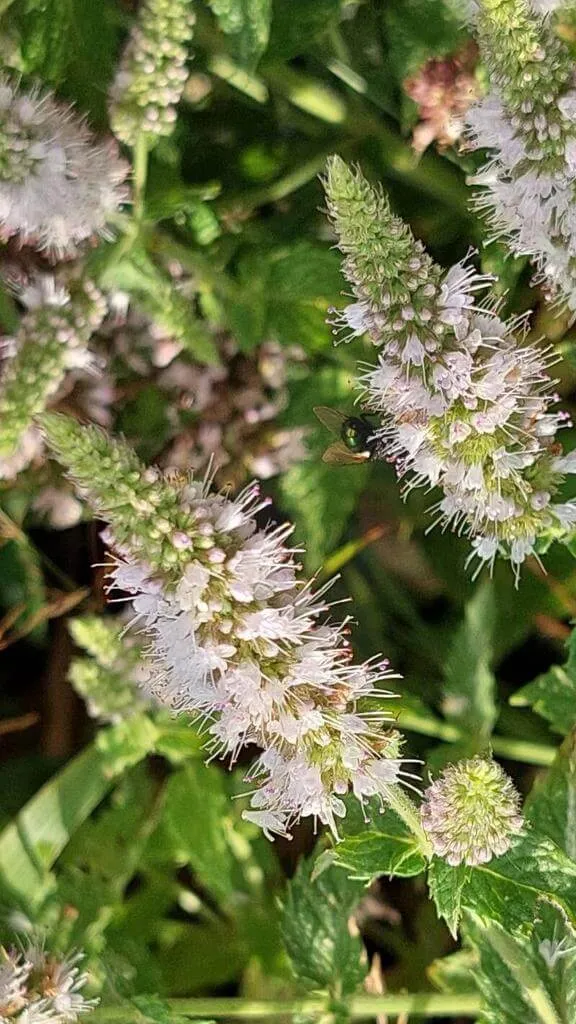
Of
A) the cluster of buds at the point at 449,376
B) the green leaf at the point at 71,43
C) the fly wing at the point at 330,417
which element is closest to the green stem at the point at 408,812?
the cluster of buds at the point at 449,376

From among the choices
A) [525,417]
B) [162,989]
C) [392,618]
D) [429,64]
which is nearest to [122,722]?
[162,989]

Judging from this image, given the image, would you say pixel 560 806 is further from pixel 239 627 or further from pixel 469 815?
pixel 239 627

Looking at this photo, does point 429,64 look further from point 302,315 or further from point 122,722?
point 122,722

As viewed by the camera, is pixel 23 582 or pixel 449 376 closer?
pixel 449 376

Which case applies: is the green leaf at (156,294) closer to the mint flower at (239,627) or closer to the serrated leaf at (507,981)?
the mint flower at (239,627)

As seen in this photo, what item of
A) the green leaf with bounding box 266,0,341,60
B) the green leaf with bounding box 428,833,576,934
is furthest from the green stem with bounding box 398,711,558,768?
the green leaf with bounding box 266,0,341,60

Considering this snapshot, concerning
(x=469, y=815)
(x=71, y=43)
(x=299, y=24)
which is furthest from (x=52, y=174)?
(x=469, y=815)
